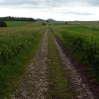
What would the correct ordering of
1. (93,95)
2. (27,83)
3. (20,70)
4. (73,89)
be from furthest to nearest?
(20,70) → (27,83) → (73,89) → (93,95)

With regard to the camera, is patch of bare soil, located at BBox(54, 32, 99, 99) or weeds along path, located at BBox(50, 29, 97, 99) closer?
weeds along path, located at BBox(50, 29, 97, 99)

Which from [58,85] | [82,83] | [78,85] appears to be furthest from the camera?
[82,83]

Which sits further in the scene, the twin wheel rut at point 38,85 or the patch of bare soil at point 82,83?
the patch of bare soil at point 82,83

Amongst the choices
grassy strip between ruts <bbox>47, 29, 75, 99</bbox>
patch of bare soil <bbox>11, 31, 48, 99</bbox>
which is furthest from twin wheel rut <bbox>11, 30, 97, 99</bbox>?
grassy strip between ruts <bbox>47, 29, 75, 99</bbox>

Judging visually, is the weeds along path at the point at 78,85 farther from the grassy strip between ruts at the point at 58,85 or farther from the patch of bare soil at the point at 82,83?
the grassy strip between ruts at the point at 58,85

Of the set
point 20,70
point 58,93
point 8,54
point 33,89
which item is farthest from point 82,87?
point 8,54

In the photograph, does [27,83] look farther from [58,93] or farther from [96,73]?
[96,73]

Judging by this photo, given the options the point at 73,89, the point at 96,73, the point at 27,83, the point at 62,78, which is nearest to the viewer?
the point at 73,89

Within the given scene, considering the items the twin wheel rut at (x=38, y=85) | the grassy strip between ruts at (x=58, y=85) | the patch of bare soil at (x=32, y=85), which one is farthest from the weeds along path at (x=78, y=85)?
the patch of bare soil at (x=32, y=85)

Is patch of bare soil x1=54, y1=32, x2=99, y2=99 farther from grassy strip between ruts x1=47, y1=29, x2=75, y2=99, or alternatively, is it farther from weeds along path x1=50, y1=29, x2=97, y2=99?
grassy strip between ruts x1=47, y1=29, x2=75, y2=99

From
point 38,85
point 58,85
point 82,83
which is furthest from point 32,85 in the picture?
point 82,83

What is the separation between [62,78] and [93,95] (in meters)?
3.14

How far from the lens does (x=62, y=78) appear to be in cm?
1357

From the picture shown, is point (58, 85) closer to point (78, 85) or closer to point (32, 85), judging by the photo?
point (78, 85)
